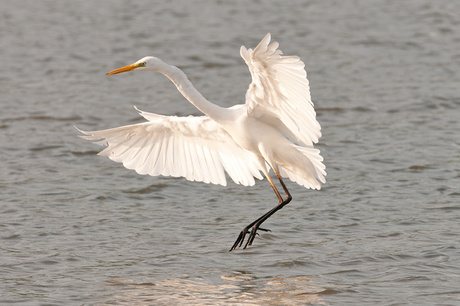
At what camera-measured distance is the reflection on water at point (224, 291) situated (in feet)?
22.7

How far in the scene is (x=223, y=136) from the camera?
8594 mm

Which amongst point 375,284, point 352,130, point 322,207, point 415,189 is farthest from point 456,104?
point 375,284

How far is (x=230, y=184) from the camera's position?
1055cm

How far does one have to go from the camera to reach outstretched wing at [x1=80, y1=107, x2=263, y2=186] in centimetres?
870

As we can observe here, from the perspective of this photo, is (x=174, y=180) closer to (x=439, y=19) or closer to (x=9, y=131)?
(x=9, y=131)

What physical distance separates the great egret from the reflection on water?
0.76 m

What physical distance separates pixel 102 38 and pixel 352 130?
7.65 m

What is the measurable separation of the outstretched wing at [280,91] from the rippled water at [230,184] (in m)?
1.36

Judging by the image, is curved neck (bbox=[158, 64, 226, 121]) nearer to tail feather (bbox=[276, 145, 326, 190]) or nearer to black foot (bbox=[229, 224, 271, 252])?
tail feather (bbox=[276, 145, 326, 190])

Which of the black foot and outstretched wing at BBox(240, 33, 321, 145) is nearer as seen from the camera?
outstretched wing at BBox(240, 33, 321, 145)

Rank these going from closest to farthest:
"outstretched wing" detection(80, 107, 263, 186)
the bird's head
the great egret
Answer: the great egret → the bird's head → "outstretched wing" detection(80, 107, 263, 186)

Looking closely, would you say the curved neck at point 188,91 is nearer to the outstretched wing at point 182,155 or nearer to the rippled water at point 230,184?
the outstretched wing at point 182,155

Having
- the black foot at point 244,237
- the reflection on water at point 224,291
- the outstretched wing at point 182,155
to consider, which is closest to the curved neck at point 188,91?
the outstretched wing at point 182,155

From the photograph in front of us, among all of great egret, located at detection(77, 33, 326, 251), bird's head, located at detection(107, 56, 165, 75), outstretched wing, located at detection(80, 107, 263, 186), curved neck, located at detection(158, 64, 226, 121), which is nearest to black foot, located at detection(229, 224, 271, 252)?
great egret, located at detection(77, 33, 326, 251)
